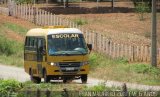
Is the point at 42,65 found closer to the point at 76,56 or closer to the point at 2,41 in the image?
the point at 76,56

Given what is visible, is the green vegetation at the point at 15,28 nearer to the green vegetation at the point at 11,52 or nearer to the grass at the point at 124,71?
the green vegetation at the point at 11,52

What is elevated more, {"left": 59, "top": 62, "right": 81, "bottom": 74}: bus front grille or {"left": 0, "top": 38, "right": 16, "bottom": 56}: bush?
{"left": 59, "top": 62, "right": 81, "bottom": 74}: bus front grille

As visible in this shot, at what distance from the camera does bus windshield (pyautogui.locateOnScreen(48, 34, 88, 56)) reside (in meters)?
28.8

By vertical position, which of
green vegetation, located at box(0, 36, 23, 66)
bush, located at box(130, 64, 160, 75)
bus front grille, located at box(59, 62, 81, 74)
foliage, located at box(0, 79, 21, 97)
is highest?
foliage, located at box(0, 79, 21, 97)

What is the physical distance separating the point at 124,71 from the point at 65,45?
7.30 metres

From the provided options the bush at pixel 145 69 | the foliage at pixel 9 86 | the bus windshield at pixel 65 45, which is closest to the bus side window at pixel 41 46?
the bus windshield at pixel 65 45

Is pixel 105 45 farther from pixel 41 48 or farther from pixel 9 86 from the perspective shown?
pixel 9 86

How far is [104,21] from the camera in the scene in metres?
68.8

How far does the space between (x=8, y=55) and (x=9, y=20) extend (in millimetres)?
14401

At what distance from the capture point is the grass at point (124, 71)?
3262 centimetres

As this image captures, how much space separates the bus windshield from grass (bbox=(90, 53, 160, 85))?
4.24m

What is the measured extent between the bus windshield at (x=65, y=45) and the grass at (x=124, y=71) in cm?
424

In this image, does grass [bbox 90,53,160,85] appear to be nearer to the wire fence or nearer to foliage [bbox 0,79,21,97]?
the wire fence

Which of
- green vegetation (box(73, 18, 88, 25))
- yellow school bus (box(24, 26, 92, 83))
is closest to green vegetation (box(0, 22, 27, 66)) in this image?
green vegetation (box(73, 18, 88, 25))
